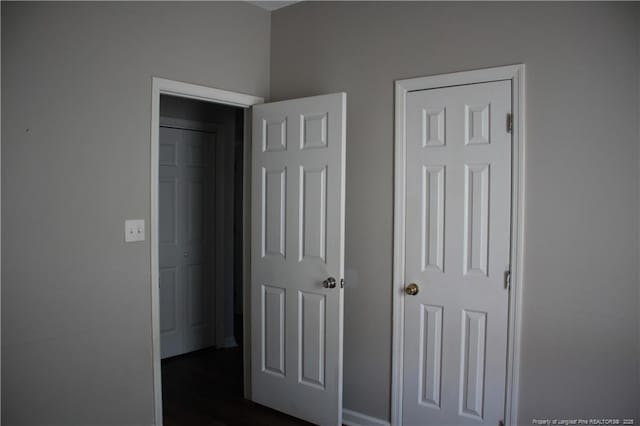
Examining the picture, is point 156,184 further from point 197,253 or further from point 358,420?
point 358,420

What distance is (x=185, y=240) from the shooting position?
421cm

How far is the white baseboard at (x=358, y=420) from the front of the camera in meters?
2.84

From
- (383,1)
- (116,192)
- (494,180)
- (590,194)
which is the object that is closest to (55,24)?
(116,192)

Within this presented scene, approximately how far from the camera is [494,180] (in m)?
2.40

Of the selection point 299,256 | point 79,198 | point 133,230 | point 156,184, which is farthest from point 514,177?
point 79,198

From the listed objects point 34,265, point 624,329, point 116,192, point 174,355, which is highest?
point 116,192

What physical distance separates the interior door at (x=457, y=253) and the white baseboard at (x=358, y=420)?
0.17m

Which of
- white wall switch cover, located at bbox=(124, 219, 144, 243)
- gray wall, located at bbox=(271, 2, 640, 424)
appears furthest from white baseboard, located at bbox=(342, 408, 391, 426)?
white wall switch cover, located at bbox=(124, 219, 144, 243)

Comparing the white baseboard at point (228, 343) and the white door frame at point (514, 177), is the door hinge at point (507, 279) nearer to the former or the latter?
the white door frame at point (514, 177)

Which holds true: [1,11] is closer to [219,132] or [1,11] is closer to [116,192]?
[116,192]

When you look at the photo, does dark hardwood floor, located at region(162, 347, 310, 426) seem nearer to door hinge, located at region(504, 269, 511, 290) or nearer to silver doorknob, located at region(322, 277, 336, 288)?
silver doorknob, located at region(322, 277, 336, 288)

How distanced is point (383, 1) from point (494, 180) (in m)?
1.27

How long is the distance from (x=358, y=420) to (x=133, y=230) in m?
1.77

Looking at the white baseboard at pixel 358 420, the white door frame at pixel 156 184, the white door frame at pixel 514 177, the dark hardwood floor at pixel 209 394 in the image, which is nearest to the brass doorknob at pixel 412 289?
the white door frame at pixel 514 177
